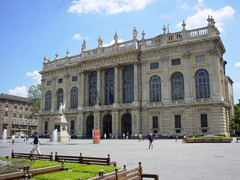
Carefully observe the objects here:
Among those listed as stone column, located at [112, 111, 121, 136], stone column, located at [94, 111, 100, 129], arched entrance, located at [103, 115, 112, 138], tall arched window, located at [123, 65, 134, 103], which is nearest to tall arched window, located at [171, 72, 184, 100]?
tall arched window, located at [123, 65, 134, 103]

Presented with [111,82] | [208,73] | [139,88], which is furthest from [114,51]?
[208,73]

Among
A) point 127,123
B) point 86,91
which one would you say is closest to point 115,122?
point 127,123

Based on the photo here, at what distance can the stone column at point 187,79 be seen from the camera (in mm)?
42719

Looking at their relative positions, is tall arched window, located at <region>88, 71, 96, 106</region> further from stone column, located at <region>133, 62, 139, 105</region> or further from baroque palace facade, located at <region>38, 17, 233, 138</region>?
stone column, located at <region>133, 62, 139, 105</region>

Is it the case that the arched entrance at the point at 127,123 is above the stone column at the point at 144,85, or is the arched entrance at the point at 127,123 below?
below

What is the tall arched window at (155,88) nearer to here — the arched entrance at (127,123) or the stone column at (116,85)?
the arched entrance at (127,123)

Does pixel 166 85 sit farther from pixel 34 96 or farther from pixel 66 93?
pixel 34 96

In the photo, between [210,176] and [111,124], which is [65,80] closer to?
[111,124]

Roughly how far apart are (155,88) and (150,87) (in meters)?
1.06

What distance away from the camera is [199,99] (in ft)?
137

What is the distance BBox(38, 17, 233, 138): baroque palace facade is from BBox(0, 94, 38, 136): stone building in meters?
34.7

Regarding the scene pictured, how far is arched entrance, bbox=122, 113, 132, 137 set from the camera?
4853cm

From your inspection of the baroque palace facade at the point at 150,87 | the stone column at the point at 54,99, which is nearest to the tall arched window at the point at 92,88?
the baroque palace facade at the point at 150,87

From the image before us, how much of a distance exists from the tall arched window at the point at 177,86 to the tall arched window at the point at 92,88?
57.6 feet
